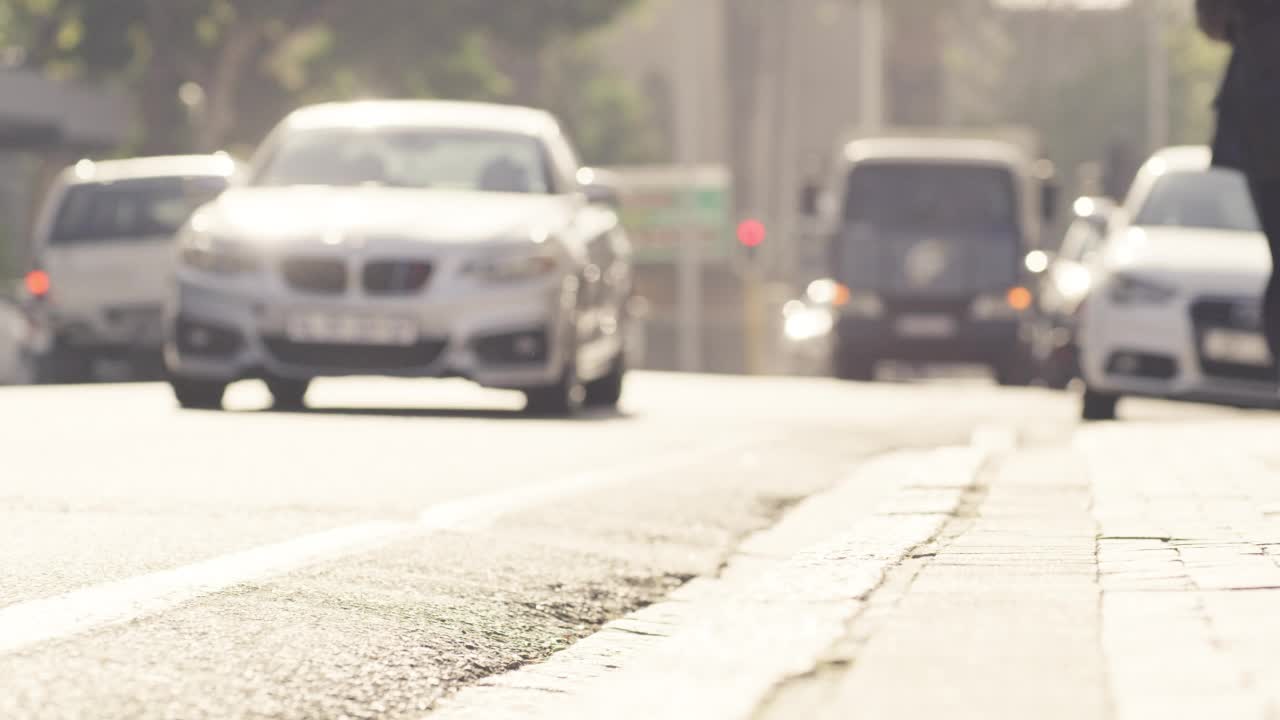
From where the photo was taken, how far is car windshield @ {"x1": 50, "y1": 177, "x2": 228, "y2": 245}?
21.7 metres

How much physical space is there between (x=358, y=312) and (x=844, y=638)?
341 inches

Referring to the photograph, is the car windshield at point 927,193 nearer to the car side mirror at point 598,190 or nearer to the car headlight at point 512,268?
the car side mirror at point 598,190

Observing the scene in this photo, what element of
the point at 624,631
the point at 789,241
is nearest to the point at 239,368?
the point at 624,631

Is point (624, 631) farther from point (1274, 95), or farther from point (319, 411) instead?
point (319, 411)

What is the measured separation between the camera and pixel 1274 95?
7.88m

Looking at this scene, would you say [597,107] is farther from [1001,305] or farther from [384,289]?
[384,289]

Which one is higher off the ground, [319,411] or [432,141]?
[432,141]

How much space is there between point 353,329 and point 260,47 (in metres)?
27.4

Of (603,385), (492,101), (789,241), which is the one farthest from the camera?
(789,241)

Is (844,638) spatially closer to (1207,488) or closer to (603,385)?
(1207,488)

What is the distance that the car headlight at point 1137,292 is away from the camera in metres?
15.4

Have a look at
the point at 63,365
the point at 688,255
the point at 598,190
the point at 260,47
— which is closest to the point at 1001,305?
the point at 63,365

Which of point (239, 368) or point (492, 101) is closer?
point (239, 368)

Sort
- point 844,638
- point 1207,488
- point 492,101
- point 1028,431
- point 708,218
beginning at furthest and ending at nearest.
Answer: point 708,218 < point 492,101 < point 1028,431 < point 1207,488 < point 844,638
